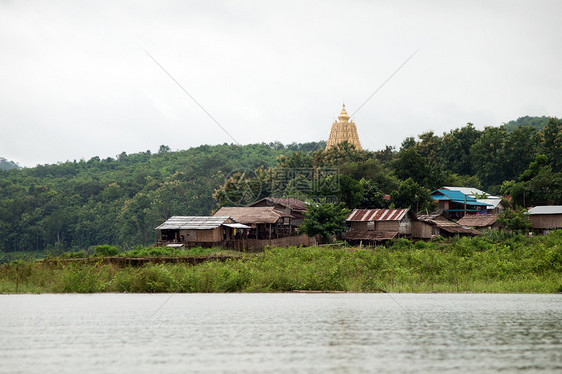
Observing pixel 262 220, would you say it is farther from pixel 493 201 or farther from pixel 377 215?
pixel 493 201

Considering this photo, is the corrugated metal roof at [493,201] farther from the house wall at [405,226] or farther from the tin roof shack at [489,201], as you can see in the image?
the house wall at [405,226]

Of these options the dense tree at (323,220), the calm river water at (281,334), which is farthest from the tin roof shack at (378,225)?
the calm river water at (281,334)

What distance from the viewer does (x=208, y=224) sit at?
37500 mm

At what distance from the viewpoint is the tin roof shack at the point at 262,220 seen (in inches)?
1641

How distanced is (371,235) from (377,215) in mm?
1721

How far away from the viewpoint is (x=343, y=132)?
75.9 metres

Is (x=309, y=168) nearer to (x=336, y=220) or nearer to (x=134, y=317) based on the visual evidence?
(x=336, y=220)

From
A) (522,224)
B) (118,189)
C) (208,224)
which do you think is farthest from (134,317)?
(118,189)

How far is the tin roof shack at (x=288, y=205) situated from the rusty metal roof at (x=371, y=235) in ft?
15.0

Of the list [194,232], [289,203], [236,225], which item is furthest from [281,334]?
[289,203]

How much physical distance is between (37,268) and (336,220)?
23.5 m

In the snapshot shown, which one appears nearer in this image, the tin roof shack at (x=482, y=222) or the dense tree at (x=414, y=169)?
the tin roof shack at (x=482, y=222)

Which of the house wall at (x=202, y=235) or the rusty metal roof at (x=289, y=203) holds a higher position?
the rusty metal roof at (x=289, y=203)

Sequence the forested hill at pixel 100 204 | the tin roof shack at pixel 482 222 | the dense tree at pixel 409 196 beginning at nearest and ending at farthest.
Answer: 1. the tin roof shack at pixel 482 222
2. the dense tree at pixel 409 196
3. the forested hill at pixel 100 204
